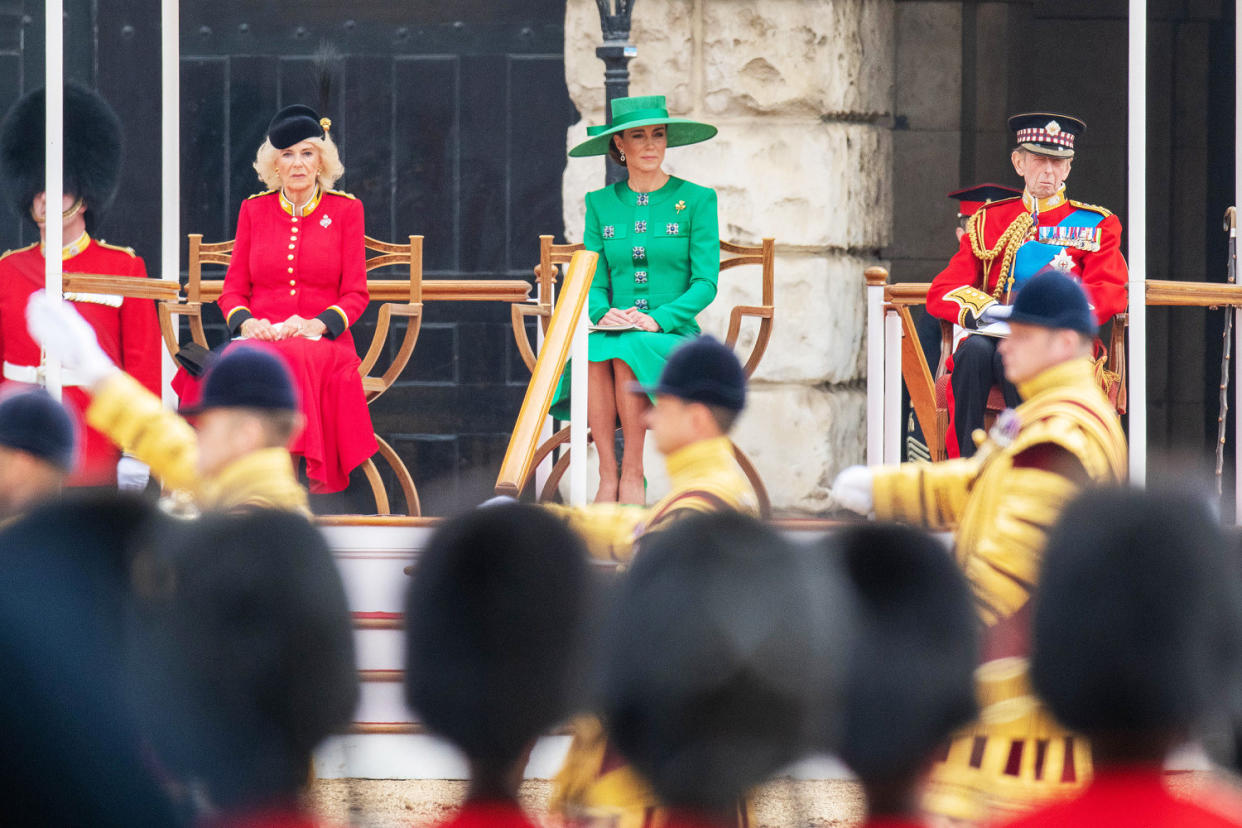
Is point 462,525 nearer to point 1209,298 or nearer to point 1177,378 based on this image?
point 1209,298

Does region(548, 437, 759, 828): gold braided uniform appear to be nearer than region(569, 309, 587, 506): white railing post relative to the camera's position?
Yes

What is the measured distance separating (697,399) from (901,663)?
106 centimetres

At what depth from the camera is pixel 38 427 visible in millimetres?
3404

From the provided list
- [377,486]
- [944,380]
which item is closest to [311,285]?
[377,486]

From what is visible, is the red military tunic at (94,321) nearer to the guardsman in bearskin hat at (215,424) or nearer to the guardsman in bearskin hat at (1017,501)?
the guardsman in bearskin hat at (215,424)

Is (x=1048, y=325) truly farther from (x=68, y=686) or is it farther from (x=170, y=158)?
(x=170, y=158)

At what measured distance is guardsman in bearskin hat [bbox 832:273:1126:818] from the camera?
3.27 metres

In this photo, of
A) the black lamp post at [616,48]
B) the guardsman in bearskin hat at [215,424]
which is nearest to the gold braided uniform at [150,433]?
the guardsman in bearskin hat at [215,424]

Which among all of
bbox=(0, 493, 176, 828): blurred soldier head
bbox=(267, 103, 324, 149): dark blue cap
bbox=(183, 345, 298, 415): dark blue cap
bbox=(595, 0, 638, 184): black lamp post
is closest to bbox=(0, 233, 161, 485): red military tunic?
bbox=(267, 103, 324, 149): dark blue cap

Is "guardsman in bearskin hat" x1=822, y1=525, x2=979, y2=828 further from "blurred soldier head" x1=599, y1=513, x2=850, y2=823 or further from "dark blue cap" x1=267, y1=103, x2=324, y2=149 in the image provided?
"dark blue cap" x1=267, y1=103, x2=324, y2=149

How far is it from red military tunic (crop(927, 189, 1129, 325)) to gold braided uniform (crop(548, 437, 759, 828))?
256 cm

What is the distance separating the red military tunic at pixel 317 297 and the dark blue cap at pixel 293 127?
0.20 m

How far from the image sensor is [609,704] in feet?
7.47

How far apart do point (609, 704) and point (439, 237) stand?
5.25m
